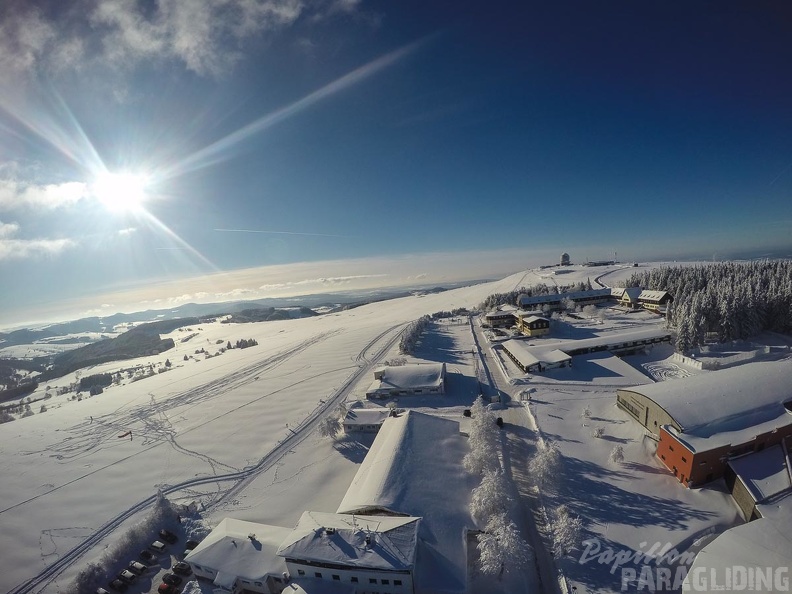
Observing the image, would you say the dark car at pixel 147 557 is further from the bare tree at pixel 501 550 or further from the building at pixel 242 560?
the bare tree at pixel 501 550

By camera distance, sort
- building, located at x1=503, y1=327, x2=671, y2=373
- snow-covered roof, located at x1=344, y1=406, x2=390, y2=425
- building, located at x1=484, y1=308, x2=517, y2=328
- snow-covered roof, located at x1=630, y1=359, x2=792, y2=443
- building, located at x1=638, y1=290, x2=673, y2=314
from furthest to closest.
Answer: building, located at x1=484, y1=308, x2=517, y2=328 → building, located at x1=638, y1=290, x2=673, y2=314 → building, located at x1=503, y1=327, x2=671, y2=373 → snow-covered roof, located at x1=344, y1=406, x2=390, y2=425 → snow-covered roof, located at x1=630, y1=359, x2=792, y2=443

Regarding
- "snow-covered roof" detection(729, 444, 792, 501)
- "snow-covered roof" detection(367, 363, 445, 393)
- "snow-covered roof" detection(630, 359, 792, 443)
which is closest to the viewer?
"snow-covered roof" detection(729, 444, 792, 501)

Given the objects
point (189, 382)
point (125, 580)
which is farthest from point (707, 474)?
point (189, 382)

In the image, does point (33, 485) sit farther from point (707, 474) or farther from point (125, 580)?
point (707, 474)

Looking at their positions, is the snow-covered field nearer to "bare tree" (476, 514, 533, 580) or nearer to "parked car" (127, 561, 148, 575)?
"bare tree" (476, 514, 533, 580)

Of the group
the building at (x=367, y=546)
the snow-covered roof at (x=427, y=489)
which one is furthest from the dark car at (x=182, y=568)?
the snow-covered roof at (x=427, y=489)

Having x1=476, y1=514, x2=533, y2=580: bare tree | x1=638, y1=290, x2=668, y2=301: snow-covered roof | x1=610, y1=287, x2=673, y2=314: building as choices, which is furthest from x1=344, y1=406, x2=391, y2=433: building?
x1=638, y1=290, x2=668, y2=301: snow-covered roof

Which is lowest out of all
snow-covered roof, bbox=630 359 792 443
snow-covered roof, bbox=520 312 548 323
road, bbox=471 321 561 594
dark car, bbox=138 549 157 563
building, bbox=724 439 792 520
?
dark car, bbox=138 549 157 563
